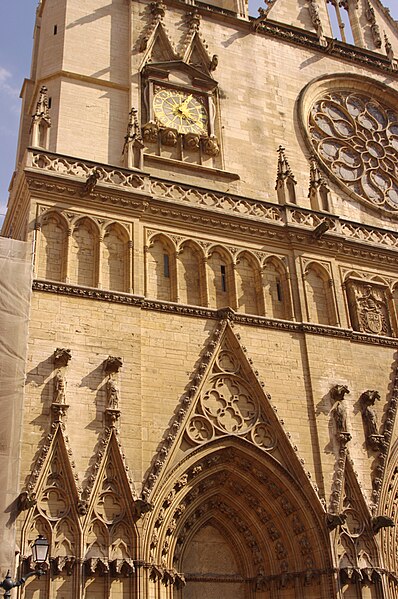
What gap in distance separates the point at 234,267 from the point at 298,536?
503 centimetres

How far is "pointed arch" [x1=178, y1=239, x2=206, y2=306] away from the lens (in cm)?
1336

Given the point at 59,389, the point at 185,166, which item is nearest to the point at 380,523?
the point at 59,389

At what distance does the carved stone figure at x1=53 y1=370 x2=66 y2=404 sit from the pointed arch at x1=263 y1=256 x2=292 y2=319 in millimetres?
4413

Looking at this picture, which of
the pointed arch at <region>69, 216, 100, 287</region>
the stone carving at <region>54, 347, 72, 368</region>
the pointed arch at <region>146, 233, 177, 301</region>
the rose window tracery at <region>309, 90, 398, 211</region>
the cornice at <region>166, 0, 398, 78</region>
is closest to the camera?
the stone carving at <region>54, 347, 72, 368</region>

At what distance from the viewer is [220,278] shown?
13.8 m

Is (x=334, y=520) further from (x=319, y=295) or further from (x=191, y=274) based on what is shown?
(x=191, y=274)

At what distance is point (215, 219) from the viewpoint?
14125mm

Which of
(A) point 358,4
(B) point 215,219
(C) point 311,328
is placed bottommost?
(C) point 311,328

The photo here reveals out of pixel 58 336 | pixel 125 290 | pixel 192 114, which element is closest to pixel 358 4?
pixel 192 114

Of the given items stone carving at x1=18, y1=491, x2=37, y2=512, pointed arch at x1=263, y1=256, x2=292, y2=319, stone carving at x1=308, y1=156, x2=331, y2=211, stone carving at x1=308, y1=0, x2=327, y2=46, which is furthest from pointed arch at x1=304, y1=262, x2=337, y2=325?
stone carving at x1=308, y1=0, x2=327, y2=46

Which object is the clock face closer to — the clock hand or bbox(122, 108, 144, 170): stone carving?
Answer: the clock hand

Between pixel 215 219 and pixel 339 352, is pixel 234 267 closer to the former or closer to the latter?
pixel 215 219

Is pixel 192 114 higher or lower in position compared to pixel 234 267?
higher

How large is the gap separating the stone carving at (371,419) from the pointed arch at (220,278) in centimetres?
306
